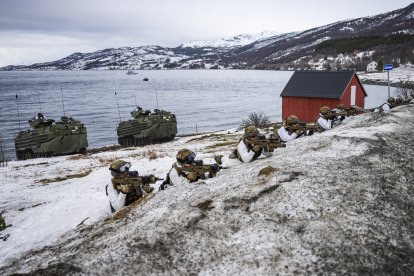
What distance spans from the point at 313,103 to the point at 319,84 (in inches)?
91.9

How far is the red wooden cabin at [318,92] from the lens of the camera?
111ft

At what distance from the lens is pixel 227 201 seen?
19.8ft

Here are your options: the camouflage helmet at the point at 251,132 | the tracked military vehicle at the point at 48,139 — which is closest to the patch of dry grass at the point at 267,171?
the camouflage helmet at the point at 251,132

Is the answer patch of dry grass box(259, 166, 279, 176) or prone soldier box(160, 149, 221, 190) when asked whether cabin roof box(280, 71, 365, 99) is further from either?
patch of dry grass box(259, 166, 279, 176)

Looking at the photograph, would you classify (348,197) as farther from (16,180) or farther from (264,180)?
(16,180)

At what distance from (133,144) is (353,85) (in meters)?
24.5

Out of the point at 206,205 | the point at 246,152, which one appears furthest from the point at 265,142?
the point at 206,205

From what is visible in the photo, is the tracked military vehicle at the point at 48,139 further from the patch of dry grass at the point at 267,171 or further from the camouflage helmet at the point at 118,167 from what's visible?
the patch of dry grass at the point at 267,171

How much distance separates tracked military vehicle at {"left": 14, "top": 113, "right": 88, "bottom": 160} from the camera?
3091 centimetres

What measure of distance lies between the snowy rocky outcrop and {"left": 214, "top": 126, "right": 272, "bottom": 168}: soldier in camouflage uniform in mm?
1690

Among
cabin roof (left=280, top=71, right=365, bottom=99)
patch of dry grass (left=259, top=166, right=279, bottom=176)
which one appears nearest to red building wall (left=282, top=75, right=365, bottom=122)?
cabin roof (left=280, top=71, right=365, bottom=99)

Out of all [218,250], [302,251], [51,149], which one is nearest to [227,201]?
[218,250]

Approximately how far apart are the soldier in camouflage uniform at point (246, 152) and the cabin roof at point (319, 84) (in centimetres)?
2585

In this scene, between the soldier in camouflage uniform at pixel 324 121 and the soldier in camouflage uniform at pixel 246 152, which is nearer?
the soldier in camouflage uniform at pixel 246 152
